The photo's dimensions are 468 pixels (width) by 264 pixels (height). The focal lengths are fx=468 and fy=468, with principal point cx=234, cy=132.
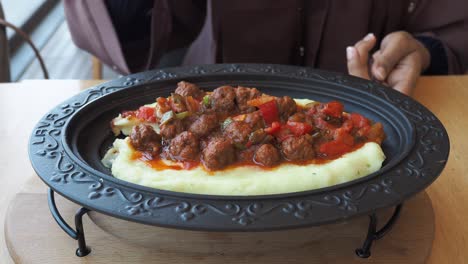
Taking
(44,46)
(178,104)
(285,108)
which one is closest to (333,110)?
(285,108)

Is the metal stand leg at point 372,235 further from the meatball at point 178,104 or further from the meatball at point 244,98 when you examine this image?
the meatball at point 178,104

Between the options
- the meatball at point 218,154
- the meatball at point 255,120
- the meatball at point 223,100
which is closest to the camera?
the meatball at point 218,154

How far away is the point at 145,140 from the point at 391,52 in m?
1.29

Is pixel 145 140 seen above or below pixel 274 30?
above

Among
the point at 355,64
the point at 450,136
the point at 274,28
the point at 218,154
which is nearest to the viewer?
the point at 218,154

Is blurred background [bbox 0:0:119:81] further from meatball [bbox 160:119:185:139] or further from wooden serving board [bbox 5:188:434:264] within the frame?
wooden serving board [bbox 5:188:434:264]

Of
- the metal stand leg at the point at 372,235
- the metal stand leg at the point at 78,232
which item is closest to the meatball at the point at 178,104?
the metal stand leg at the point at 78,232

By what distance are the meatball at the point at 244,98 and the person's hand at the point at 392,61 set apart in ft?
2.28

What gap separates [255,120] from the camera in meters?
1.35

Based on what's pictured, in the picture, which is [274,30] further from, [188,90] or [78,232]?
[78,232]

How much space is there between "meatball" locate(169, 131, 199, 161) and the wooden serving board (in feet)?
0.67

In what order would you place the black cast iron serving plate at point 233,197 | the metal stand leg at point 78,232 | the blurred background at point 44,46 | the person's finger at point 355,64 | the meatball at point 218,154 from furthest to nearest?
the blurred background at point 44,46, the person's finger at point 355,64, the meatball at point 218,154, the metal stand leg at point 78,232, the black cast iron serving plate at point 233,197

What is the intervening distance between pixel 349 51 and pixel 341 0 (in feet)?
1.47

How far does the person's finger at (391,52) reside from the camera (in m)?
2.04
